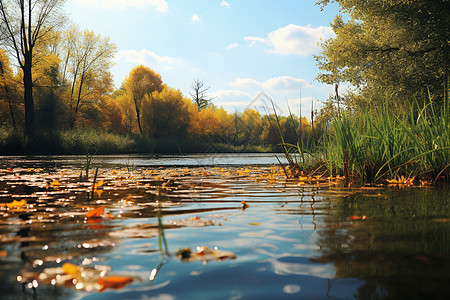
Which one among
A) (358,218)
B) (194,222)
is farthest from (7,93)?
(358,218)

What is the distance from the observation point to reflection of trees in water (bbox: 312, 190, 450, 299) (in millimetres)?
1474

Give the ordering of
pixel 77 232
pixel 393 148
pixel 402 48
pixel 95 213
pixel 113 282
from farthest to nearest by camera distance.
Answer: pixel 402 48, pixel 393 148, pixel 95 213, pixel 77 232, pixel 113 282

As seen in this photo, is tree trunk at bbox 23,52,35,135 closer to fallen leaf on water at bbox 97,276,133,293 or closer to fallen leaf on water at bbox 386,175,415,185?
fallen leaf on water at bbox 386,175,415,185

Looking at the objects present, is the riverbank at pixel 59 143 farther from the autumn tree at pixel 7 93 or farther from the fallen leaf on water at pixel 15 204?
the fallen leaf on water at pixel 15 204

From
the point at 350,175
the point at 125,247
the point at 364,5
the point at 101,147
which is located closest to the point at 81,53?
the point at 101,147

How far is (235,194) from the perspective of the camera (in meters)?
5.10

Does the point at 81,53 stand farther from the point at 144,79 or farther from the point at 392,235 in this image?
the point at 392,235

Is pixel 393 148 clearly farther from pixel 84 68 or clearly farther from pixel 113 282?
pixel 84 68

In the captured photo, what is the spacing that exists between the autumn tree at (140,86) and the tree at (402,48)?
35.1 m

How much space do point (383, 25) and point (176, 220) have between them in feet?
59.8

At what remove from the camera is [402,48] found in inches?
659

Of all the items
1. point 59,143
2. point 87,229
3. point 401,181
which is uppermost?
point 59,143

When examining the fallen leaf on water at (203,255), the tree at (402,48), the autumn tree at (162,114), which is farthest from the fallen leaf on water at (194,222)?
the autumn tree at (162,114)

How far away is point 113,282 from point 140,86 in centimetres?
5425
